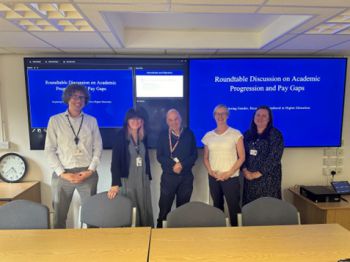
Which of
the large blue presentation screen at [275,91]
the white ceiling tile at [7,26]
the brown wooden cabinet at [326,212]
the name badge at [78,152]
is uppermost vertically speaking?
the white ceiling tile at [7,26]

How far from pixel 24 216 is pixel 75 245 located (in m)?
0.66

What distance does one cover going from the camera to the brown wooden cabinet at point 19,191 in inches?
114

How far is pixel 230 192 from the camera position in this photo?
294cm

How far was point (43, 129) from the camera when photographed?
329 cm

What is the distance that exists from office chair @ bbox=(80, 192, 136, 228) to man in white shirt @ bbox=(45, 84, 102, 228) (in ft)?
1.94

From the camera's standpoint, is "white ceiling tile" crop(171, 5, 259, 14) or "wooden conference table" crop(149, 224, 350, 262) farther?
"white ceiling tile" crop(171, 5, 259, 14)

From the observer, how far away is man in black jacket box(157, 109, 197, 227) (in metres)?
2.89

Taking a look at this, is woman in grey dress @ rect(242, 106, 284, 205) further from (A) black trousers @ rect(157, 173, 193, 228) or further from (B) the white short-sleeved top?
(A) black trousers @ rect(157, 173, 193, 228)

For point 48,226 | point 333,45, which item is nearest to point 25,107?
point 48,226

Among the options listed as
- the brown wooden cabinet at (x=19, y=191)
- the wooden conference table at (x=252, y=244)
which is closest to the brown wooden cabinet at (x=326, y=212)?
the wooden conference table at (x=252, y=244)

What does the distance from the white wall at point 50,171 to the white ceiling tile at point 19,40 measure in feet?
1.72

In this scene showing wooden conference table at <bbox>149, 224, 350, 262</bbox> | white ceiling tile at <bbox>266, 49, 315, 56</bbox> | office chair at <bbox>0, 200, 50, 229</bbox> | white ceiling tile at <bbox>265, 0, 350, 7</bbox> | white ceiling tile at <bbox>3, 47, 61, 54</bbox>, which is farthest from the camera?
white ceiling tile at <bbox>266, 49, 315, 56</bbox>

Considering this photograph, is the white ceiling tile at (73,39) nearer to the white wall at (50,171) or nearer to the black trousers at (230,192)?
the white wall at (50,171)

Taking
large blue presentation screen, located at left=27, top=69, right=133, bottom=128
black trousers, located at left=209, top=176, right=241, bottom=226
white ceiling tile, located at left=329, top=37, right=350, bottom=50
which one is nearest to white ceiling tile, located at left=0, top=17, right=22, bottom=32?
large blue presentation screen, located at left=27, top=69, right=133, bottom=128
